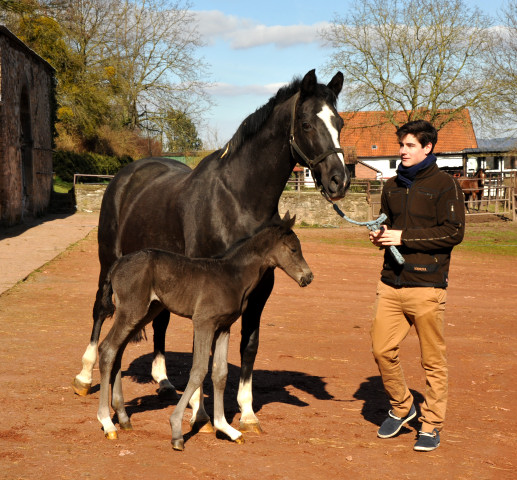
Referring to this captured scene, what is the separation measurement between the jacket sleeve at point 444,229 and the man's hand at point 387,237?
48 mm

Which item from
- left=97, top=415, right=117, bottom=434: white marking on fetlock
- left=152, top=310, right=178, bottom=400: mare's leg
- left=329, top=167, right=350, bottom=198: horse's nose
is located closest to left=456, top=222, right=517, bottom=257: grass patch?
left=152, top=310, right=178, bottom=400: mare's leg

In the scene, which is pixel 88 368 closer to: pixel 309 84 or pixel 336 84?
pixel 309 84

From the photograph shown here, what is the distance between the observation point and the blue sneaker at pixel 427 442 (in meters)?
5.16

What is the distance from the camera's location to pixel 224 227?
5.64 m

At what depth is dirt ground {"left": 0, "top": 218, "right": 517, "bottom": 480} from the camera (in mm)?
4746

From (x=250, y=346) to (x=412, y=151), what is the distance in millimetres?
2111

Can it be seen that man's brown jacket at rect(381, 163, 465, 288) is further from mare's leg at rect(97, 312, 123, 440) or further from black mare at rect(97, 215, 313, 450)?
mare's leg at rect(97, 312, 123, 440)

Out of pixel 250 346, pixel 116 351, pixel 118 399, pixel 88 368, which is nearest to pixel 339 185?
pixel 250 346

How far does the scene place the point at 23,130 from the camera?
104 ft

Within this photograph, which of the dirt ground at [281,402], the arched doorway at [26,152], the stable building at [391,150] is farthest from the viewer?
the stable building at [391,150]

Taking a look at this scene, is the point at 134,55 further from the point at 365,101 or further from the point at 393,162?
the point at 393,162

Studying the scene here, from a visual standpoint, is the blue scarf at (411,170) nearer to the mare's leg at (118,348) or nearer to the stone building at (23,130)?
the mare's leg at (118,348)

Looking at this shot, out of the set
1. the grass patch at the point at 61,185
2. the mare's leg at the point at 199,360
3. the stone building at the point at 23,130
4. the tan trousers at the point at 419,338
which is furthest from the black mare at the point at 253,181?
the grass patch at the point at 61,185

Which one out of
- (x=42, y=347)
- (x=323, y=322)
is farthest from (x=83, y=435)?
(x=323, y=322)
